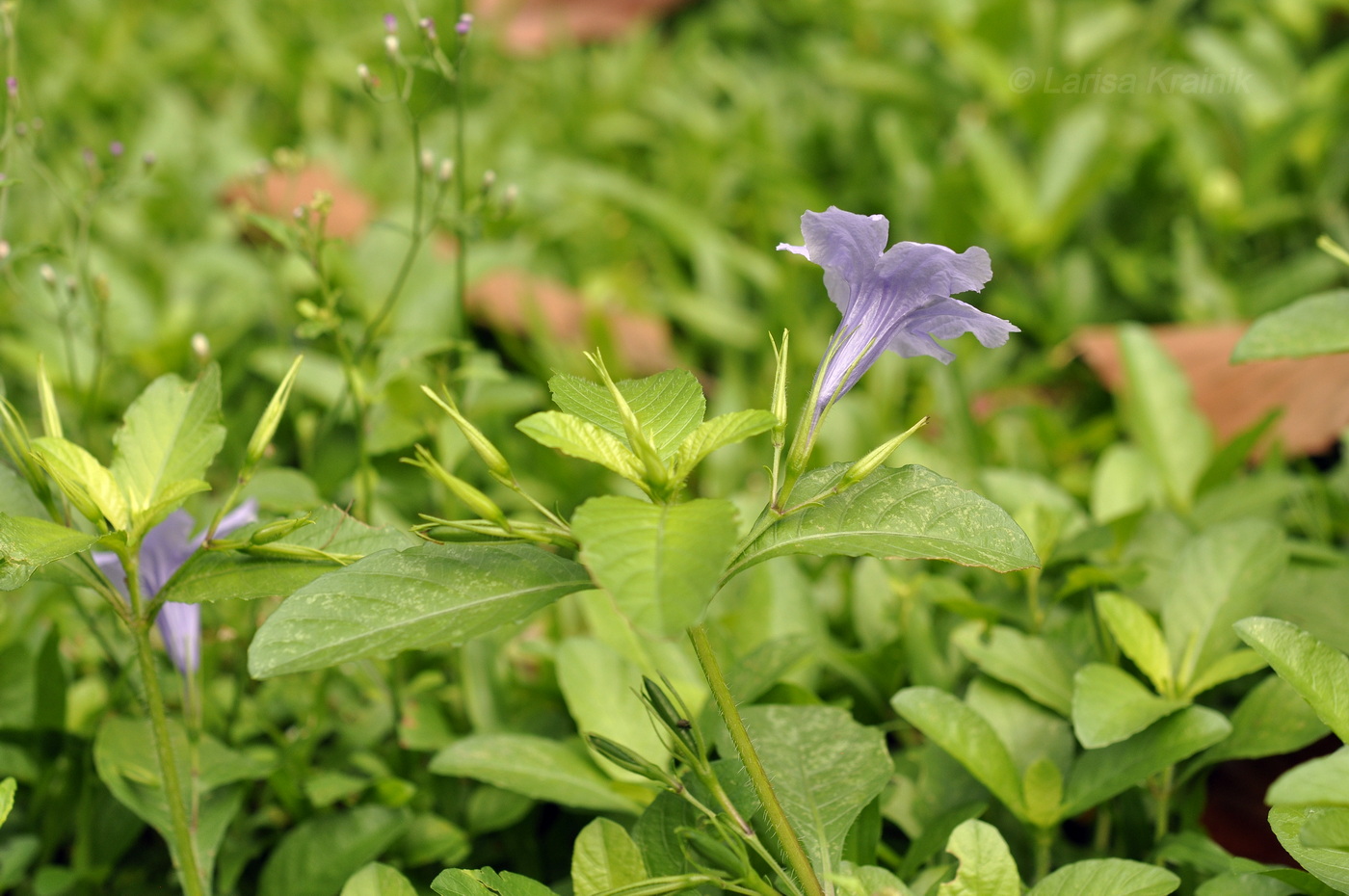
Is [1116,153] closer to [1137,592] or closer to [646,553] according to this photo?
[1137,592]

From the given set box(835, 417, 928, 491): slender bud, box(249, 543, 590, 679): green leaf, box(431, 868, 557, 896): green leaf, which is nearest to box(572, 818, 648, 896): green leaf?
box(431, 868, 557, 896): green leaf

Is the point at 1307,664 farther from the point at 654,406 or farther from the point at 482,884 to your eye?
the point at 482,884

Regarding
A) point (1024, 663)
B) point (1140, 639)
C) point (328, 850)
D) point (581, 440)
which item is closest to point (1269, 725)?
point (1140, 639)

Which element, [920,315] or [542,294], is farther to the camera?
[542,294]

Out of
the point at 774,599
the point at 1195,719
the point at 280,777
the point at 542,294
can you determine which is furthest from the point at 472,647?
the point at 542,294

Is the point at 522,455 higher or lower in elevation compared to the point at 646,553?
lower

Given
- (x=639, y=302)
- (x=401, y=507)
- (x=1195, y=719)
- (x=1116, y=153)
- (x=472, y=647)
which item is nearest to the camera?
(x=1195, y=719)

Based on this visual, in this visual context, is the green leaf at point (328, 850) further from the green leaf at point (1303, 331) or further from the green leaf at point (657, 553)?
the green leaf at point (1303, 331)
